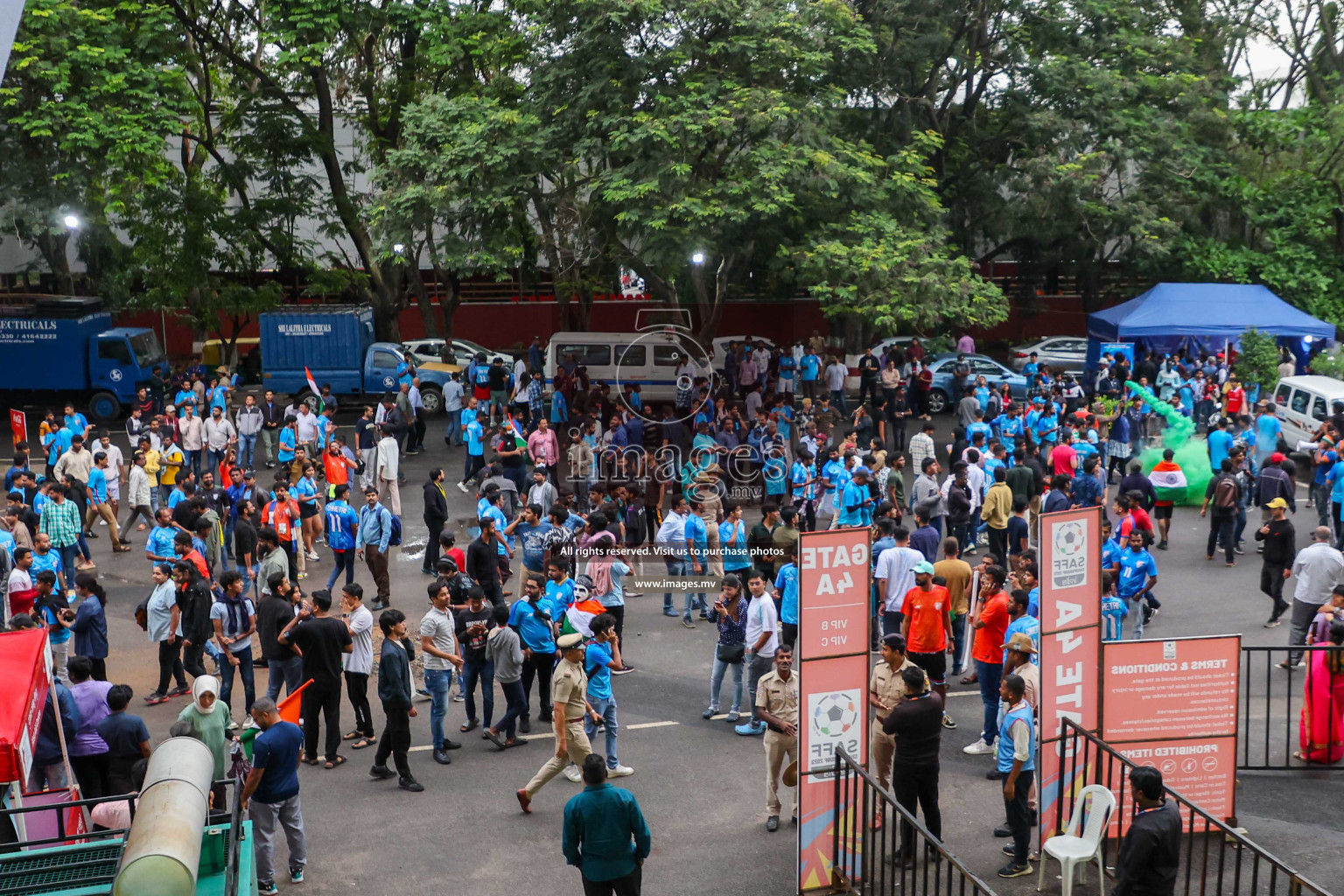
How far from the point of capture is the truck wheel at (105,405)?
26.6 meters

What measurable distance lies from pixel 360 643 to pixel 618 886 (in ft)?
13.5

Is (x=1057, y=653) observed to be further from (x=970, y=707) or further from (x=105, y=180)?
(x=105, y=180)

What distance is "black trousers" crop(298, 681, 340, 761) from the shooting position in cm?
1083

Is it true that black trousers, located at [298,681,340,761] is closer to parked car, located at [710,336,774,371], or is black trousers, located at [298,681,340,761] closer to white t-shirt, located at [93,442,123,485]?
white t-shirt, located at [93,442,123,485]

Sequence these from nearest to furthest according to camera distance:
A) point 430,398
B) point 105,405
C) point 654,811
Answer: point 654,811, point 105,405, point 430,398

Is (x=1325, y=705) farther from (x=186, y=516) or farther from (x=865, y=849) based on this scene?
(x=186, y=516)

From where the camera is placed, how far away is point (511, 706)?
36.6ft

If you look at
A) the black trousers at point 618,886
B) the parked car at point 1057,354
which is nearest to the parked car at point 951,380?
the parked car at point 1057,354

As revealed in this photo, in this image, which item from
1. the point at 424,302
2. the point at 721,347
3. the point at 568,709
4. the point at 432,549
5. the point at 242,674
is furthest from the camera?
the point at 424,302

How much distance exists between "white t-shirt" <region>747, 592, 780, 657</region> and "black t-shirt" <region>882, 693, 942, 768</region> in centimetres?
235

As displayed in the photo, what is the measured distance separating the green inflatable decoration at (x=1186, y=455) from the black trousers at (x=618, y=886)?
13798 mm

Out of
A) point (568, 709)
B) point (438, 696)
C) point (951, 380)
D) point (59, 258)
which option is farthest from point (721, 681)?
point (59, 258)

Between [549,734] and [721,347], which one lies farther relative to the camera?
[721,347]

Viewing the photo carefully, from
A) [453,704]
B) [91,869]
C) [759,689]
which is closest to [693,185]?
[453,704]
